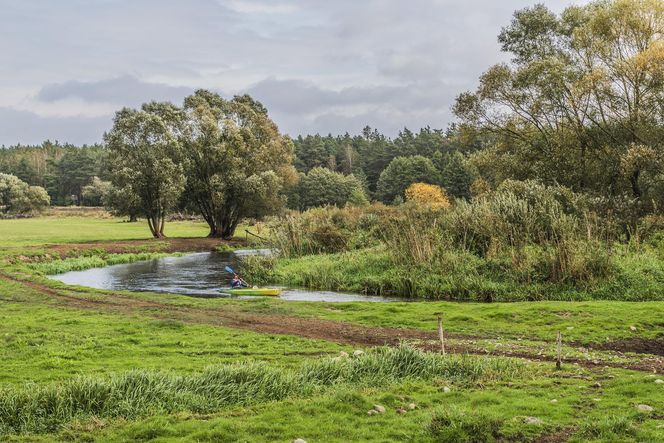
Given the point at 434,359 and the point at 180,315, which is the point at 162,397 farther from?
the point at 180,315

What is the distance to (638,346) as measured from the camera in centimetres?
1633

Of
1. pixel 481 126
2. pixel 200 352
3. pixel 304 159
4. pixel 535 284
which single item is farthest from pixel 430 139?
pixel 200 352

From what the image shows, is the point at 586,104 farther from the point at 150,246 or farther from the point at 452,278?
the point at 150,246

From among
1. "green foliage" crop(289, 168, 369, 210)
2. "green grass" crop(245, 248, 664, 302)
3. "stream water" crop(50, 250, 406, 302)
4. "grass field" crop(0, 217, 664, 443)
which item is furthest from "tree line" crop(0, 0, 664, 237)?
"green foliage" crop(289, 168, 369, 210)

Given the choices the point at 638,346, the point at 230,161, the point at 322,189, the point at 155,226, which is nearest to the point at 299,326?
the point at 638,346

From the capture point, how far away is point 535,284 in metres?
27.9

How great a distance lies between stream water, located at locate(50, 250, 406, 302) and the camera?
3212 centimetres

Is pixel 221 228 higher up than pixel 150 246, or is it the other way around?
pixel 221 228

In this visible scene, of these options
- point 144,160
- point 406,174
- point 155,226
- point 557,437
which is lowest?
point 557,437

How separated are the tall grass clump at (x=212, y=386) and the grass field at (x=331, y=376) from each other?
0.03 meters

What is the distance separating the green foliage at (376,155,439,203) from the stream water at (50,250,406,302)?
7654 cm

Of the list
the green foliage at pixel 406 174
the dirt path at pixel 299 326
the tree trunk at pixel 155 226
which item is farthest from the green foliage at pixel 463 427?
the green foliage at pixel 406 174

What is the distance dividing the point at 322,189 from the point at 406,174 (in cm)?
1888

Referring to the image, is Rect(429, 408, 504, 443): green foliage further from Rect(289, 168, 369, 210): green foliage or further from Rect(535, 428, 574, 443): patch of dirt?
Rect(289, 168, 369, 210): green foliage
